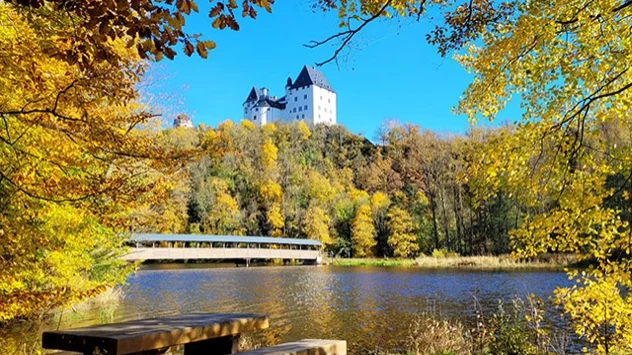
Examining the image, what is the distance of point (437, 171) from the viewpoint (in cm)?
4650

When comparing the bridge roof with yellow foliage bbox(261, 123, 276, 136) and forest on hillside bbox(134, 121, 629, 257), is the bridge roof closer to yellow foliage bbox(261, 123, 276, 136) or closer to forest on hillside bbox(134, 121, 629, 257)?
forest on hillside bbox(134, 121, 629, 257)

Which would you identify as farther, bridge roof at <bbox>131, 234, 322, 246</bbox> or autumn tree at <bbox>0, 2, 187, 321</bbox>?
bridge roof at <bbox>131, 234, 322, 246</bbox>

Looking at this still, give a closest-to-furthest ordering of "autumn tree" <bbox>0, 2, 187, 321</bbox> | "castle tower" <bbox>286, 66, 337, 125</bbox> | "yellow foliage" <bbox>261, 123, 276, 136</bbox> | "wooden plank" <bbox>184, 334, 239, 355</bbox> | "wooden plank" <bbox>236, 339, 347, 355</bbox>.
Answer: "wooden plank" <bbox>236, 339, 347, 355</bbox>, "autumn tree" <bbox>0, 2, 187, 321</bbox>, "wooden plank" <bbox>184, 334, 239, 355</bbox>, "yellow foliage" <bbox>261, 123, 276, 136</bbox>, "castle tower" <bbox>286, 66, 337, 125</bbox>

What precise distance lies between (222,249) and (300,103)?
54627mm

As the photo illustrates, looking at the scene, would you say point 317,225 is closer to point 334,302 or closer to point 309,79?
point 334,302

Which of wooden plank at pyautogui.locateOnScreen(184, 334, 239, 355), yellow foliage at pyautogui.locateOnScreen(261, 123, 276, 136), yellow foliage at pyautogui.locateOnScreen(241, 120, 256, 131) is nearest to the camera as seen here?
wooden plank at pyautogui.locateOnScreen(184, 334, 239, 355)

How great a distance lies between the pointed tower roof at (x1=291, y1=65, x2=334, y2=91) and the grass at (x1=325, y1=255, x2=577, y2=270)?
50.9m

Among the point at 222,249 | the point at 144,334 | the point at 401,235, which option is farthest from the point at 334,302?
the point at 401,235

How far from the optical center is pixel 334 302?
15.4m

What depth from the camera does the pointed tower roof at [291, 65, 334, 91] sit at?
88.1 m

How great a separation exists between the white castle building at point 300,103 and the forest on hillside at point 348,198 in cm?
2198

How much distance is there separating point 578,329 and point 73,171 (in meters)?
6.16

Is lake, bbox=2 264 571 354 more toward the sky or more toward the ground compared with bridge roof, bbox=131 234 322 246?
more toward the ground

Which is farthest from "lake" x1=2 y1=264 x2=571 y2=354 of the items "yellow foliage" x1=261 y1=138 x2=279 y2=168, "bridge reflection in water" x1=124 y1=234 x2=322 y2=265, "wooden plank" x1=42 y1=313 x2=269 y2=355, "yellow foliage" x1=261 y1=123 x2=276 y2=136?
"yellow foliage" x1=261 y1=123 x2=276 y2=136
